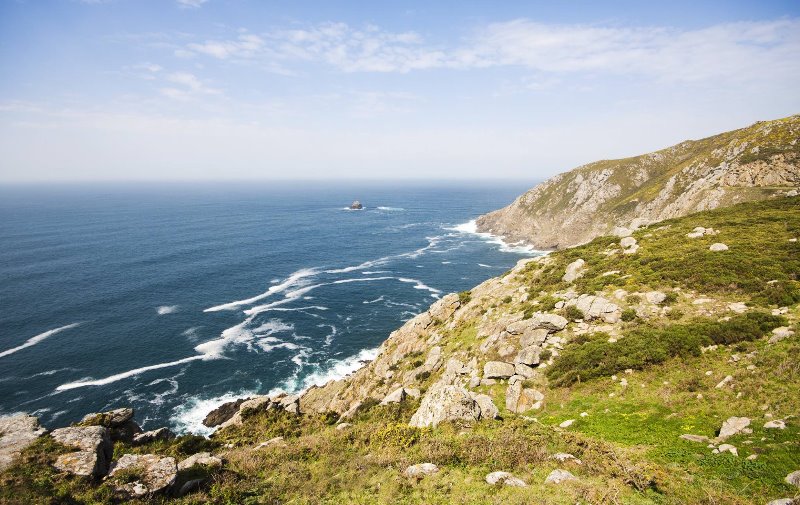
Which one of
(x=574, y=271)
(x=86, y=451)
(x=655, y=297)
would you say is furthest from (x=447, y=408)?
(x=574, y=271)

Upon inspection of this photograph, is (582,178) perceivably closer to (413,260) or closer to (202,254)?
(413,260)

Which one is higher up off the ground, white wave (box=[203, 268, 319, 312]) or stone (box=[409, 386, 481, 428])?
stone (box=[409, 386, 481, 428])

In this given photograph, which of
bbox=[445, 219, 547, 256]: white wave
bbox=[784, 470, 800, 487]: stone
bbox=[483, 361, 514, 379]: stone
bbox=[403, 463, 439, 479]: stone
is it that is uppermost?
bbox=[784, 470, 800, 487]: stone

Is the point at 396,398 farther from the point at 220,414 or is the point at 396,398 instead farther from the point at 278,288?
the point at 278,288

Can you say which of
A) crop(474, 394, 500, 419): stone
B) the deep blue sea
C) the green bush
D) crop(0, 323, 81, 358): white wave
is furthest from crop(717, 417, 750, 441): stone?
crop(0, 323, 81, 358): white wave

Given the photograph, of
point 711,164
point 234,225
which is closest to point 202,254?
point 234,225

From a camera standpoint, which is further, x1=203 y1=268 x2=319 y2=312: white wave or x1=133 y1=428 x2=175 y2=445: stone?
x1=203 y1=268 x2=319 y2=312: white wave

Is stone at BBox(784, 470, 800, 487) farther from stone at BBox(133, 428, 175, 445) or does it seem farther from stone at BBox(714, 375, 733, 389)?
stone at BBox(133, 428, 175, 445)

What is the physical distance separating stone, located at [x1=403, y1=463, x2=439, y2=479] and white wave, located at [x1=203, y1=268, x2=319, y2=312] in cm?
7425

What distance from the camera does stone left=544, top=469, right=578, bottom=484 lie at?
1501 cm

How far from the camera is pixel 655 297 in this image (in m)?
30.5

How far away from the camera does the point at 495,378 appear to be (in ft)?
96.2

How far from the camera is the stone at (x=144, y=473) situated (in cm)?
1600

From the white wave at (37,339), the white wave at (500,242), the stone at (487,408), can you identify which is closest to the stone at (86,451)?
the stone at (487,408)
